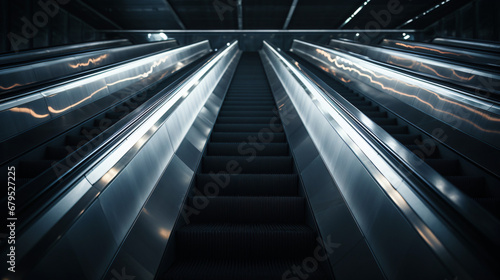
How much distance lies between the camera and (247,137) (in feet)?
14.3

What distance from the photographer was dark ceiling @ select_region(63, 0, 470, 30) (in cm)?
1290

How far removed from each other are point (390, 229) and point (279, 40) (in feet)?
61.0

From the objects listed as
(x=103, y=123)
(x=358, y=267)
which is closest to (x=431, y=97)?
(x=358, y=267)

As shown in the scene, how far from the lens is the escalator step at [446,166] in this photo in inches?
116

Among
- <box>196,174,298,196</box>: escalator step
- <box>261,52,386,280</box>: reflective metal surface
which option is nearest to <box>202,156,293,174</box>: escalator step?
<box>261,52,386,280</box>: reflective metal surface

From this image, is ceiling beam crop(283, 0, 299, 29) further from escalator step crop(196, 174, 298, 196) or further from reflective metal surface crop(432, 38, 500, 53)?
escalator step crop(196, 174, 298, 196)

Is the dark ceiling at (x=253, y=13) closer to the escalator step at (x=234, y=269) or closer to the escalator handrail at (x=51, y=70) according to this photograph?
the escalator handrail at (x=51, y=70)

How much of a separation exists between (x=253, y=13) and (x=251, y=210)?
13.5 metres

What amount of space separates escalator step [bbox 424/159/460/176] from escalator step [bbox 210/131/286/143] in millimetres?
2032

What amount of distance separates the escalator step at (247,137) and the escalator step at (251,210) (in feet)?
5.36

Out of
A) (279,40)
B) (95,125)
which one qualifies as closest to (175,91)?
(95,125)

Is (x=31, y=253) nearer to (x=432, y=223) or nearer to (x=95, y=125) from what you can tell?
(x=432, y=223)

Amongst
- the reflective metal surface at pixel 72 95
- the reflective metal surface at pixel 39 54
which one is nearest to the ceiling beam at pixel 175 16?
the reflective metal surface at pixel 39 54

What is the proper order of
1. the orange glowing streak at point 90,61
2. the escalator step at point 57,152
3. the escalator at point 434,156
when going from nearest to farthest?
the escalator at point 434,156, the escalator step at point 57,152, the orange glowing streak at point 90,61
